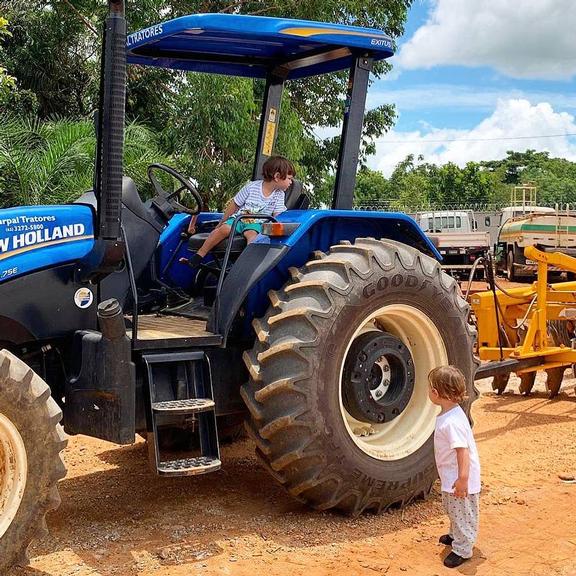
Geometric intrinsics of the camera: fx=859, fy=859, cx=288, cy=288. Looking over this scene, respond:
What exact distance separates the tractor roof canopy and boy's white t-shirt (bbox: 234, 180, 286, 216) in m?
0.84

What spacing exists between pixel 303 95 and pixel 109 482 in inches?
492

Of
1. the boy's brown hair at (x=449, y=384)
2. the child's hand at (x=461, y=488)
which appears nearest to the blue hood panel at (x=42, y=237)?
the boy's brown hair at (x=449, y=384)

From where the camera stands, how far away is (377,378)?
4.96 m

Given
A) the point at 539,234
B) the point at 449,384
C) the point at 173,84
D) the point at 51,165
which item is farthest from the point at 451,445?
the point at 539,234

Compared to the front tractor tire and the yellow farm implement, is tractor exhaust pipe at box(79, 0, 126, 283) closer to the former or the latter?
the front tractor tire

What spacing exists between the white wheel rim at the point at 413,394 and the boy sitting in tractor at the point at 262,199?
3.09 ft

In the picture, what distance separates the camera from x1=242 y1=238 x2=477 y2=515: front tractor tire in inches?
174

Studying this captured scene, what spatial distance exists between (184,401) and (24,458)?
89cm

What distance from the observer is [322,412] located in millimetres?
4469

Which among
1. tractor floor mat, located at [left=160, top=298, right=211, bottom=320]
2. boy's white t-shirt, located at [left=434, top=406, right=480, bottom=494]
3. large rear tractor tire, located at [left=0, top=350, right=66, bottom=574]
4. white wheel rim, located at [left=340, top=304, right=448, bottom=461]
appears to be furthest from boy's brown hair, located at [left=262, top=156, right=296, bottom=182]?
Result: large rear tractor tire, located at [left=0, top=350, right=66, bottom=574]

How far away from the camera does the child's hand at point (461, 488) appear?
4.20 m

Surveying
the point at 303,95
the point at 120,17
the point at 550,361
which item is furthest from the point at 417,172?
the point at 120,17

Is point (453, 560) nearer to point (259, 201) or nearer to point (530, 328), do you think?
point (259, 201)

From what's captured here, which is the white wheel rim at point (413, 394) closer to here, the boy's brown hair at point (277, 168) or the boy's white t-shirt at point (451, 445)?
the boy's white t-shirt at point (451, 445)
